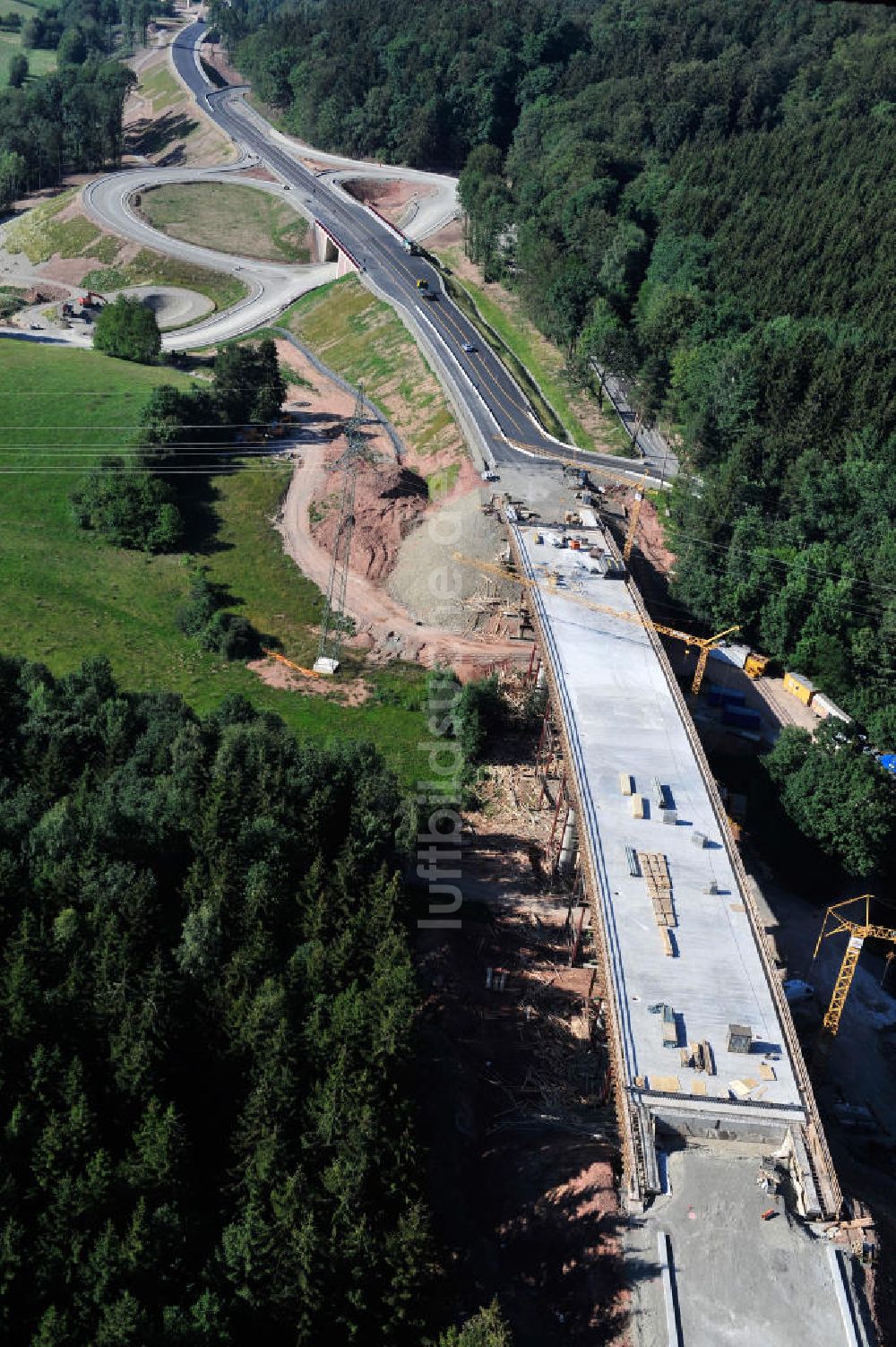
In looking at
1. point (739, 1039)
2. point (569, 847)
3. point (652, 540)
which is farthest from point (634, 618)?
point (739, 1039)

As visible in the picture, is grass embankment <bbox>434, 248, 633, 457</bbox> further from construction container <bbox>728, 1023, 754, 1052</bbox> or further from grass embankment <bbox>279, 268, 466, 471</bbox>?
construction container <bbox>728, 1023, 754, 1052</bbox>

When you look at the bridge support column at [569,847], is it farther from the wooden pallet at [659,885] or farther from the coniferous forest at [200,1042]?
the coniferous forest at [200,1042]

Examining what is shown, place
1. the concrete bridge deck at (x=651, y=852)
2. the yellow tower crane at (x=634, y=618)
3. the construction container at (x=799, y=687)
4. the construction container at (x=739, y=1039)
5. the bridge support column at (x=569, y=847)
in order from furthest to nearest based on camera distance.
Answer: the construction container at (x=799, y=687), the yellow tower crane at (x=634, y=618), the bridge support column at (x=569, y=847), the concrete bridge deck at (x=651, y=852), the construction container at (x=739, y=1039)

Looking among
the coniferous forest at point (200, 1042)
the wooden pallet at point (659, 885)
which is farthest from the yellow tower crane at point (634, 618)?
the coniferous forest at point (200, 1042)

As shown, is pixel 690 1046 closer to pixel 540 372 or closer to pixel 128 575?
pixel 128 575

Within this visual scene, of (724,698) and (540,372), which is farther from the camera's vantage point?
(540,372)

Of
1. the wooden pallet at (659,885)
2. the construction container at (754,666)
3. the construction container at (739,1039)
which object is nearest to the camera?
the construction container at (739,1039)
